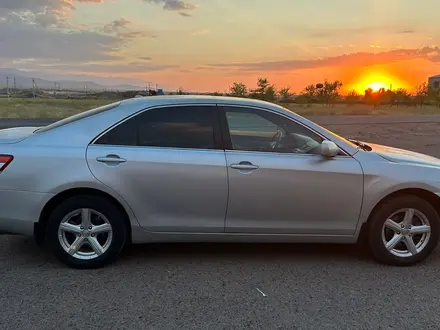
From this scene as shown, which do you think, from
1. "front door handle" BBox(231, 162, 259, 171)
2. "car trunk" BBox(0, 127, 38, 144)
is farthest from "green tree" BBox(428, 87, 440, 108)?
"car trunk" BBox(0, 127, 38, 144)

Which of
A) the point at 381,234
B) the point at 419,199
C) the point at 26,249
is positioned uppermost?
the point at 419,199

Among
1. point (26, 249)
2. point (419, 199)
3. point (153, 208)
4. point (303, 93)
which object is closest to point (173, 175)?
point (153, 208)

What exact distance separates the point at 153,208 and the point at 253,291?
119 cm

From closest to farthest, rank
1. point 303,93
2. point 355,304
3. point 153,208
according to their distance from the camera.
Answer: point 355,304 < point 153,208 < point 303,93

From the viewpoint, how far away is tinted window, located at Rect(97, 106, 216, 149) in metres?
4.53

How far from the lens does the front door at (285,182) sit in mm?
4500

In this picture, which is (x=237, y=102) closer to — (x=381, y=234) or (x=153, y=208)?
(x=153, y=208)

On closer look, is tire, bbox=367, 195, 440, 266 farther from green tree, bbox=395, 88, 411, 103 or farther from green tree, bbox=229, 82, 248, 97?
green tree, bbox=395, 88, 411, 103

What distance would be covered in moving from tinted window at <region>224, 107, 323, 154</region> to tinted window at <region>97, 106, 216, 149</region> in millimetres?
234

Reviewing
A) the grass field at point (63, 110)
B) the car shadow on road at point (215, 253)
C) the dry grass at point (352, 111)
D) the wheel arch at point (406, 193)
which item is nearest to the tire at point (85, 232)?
the car shadow on road at point (215, 253)

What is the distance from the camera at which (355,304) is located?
390cm

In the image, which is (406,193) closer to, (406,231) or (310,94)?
(406,231)

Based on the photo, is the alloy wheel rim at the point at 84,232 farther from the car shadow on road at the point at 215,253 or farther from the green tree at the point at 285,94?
the green tree at the point at 285,94

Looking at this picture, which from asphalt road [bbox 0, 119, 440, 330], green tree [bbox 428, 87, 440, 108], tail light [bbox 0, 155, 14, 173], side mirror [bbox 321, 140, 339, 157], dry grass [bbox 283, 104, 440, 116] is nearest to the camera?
asphalt road [bbox 0, 119, 440, 330]
